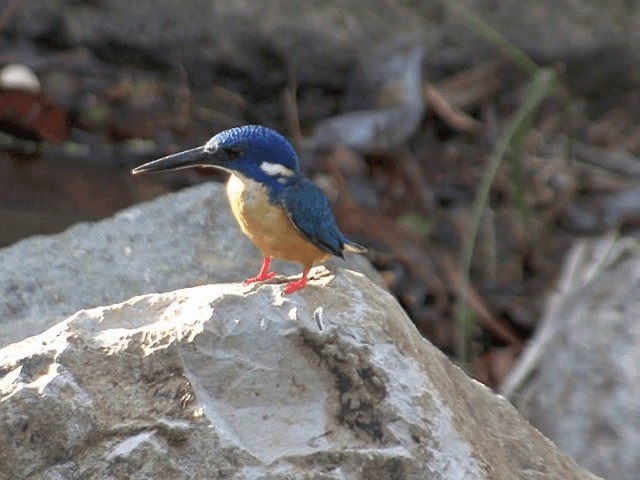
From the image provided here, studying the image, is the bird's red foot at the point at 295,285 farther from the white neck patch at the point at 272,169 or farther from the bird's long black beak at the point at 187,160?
the bird's long black beak at the point at 187,160

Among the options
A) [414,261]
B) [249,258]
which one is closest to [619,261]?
[414,261]

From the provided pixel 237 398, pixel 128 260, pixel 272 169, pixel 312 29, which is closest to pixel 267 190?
pixel 272 169

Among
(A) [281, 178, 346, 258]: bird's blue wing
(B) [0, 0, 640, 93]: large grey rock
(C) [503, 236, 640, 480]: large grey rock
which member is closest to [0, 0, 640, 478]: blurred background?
(B) [0, 0, 640, 93]: large grey rock

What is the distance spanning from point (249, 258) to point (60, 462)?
5.49ft

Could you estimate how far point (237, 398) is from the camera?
2947mm

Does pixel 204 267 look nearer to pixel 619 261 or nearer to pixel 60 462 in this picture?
pixel 60 462

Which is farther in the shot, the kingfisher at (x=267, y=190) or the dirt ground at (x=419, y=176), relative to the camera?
the dirt ground at (x=419, y=176)

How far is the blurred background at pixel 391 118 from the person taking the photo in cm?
643

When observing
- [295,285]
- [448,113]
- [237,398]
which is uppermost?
[295,285]

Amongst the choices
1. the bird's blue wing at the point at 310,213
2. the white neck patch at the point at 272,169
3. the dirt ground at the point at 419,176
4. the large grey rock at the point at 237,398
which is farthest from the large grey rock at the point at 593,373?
the white neck patch at the point at 272,169

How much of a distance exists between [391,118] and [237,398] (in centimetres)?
434

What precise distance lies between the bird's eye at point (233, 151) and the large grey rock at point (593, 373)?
7.24ft

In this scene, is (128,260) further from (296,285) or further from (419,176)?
(419,176)

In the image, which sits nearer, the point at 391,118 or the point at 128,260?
the point at 128,260
